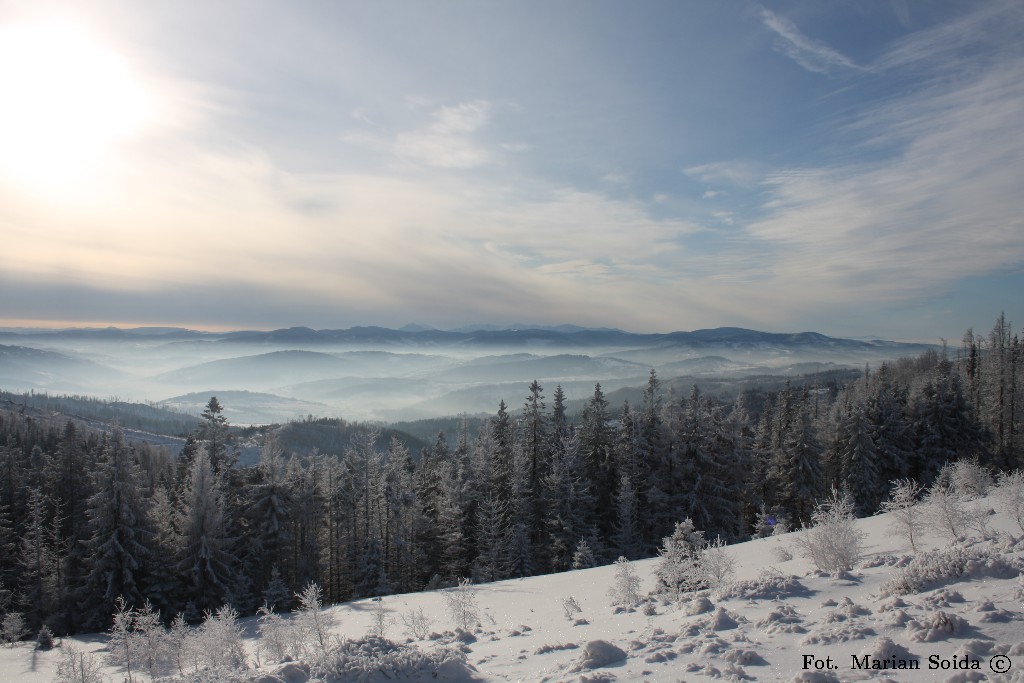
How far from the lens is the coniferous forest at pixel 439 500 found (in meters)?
30.5

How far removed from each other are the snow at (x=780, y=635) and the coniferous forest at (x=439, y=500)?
18.0 m

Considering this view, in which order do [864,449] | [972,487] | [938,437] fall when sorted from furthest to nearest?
[938,437] → [864,449] → [972,487]

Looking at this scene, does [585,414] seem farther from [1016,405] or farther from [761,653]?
[1016,405]

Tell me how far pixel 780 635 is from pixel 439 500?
3432cm

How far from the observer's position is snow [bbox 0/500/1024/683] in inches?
276

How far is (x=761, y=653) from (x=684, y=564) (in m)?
5.82

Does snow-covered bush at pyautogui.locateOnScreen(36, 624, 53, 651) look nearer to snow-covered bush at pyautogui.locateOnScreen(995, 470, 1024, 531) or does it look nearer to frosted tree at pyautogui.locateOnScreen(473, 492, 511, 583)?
frosted tree at pyautogui.locateOnScreen(473, 492, 511, 583)

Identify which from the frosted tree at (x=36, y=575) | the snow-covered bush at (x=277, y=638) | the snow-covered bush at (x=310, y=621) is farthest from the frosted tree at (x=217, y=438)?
the snow-covered bush at (x=310, y=621)

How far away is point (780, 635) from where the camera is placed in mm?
8617

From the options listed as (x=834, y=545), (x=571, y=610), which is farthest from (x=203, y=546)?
(x=834, y=545)

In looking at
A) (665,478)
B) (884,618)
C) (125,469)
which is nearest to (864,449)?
(665,478)

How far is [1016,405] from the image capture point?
2255 inches

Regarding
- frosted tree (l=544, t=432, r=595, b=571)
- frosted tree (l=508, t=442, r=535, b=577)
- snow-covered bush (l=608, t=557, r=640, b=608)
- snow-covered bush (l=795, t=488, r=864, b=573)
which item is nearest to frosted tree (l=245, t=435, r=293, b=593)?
frosted tree (l=508, t=442, r=535, b=577)

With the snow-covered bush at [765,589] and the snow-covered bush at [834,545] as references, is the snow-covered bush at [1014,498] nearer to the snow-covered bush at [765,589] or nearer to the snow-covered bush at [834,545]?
the snow-covered bush at [834,545]
